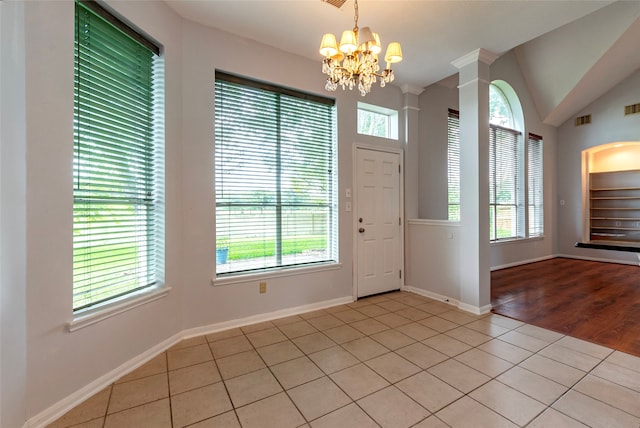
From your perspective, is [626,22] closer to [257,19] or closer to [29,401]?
[257,19]

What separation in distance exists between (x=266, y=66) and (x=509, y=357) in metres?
3.62

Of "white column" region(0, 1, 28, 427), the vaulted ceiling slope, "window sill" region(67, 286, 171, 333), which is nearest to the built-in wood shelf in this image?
the vaulted ceiling slope

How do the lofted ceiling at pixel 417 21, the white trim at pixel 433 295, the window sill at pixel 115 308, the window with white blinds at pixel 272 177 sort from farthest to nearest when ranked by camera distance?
the white trim at pixel 433 295, the window with white blinds at pixel 272 177, the lofted ceiling at pixel 417 21, the window sill at pixel 115 308

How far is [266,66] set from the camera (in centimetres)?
302

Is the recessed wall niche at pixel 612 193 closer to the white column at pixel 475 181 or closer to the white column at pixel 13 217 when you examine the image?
the white column at pixel 475 181

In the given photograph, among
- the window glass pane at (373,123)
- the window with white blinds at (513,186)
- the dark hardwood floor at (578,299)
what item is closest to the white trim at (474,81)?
the window glass pane at (373,123)

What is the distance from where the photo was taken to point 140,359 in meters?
2.21

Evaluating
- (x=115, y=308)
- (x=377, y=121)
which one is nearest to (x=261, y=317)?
(x=115, y=308)

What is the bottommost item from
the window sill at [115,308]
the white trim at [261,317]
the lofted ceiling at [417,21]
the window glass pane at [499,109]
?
the white trim at [261,317]

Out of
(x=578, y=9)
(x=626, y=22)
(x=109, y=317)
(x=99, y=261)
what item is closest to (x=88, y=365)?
(x=109, y=317)

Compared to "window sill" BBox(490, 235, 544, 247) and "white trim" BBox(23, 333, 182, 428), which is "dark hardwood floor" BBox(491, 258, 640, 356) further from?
"white trim" BBox(23, 333, 182, 428)

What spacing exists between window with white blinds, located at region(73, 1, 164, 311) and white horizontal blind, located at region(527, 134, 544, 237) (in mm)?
7179

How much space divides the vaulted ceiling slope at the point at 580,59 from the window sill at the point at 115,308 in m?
7.07

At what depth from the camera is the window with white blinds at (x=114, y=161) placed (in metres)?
1.87
